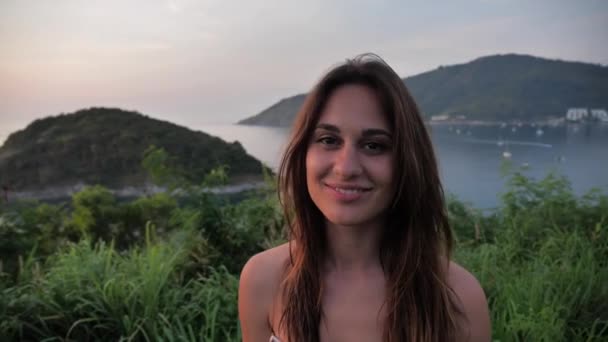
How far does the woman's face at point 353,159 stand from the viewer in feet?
3.46

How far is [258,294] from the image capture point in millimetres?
1309

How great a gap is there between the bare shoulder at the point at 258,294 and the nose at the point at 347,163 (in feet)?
1.53

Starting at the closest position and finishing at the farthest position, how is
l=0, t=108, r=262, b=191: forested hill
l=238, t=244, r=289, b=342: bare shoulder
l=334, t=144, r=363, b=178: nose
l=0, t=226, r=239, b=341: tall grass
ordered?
1. l=334, t=144, r=363, b=178: nose
2. l=238, t=244, r=289, b=342: bare shoulder
3. l=0, t=226, r=239, b=341: tall grass
4. l=0, t=108, r=262, b=191: forested hill

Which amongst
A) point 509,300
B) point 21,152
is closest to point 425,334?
point 509,300

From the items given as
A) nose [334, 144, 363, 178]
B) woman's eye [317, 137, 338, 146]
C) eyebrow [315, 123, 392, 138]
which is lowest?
nose [334, 144, 363, 178]

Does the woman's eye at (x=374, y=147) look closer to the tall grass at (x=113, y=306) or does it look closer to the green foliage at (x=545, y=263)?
the tall grass at (x=113, y=306)

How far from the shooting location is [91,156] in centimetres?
732

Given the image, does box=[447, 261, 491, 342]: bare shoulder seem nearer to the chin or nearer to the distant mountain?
the chin

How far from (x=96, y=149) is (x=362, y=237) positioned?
7.48 m

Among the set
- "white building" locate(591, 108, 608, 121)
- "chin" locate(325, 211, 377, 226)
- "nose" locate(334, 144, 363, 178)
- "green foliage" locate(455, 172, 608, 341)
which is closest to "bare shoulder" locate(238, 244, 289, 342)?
"chin" locate(325, 211, 377, 226)

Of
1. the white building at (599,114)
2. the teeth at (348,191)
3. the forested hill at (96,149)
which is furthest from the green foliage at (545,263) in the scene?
the white building at (599,114)

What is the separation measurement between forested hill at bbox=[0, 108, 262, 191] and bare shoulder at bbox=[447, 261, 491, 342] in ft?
10.6

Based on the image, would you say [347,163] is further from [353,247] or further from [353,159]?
[353,247]

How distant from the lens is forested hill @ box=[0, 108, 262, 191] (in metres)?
5.11
